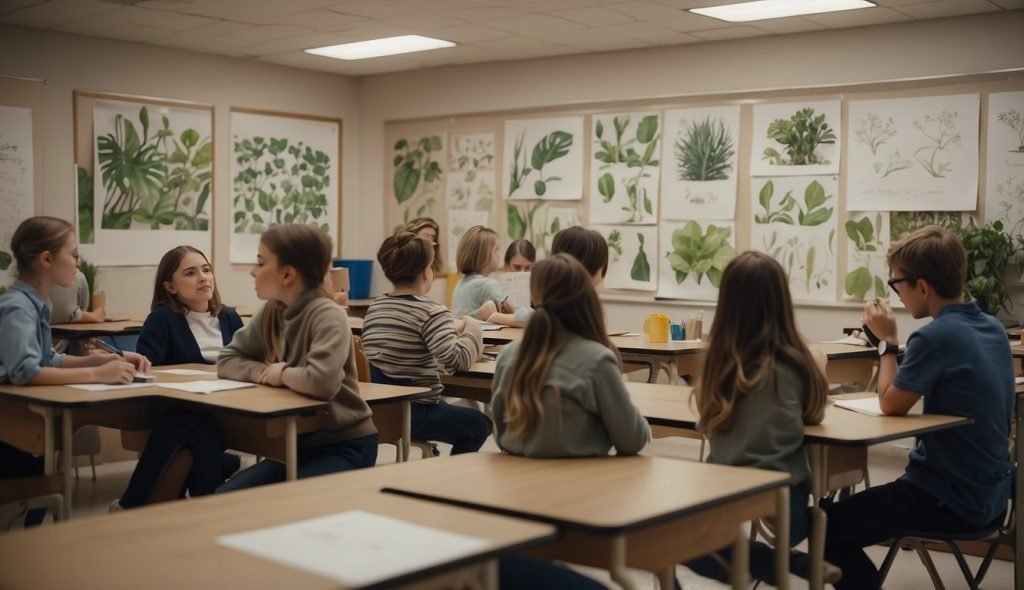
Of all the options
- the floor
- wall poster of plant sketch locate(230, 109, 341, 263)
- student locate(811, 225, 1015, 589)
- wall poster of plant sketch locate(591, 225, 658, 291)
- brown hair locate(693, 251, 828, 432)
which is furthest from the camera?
wall poster of plant sketch locate(230, 109, 341, 263)

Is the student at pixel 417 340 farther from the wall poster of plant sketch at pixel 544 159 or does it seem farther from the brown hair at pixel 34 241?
the wall poster of plant sketch at pixel 544 159

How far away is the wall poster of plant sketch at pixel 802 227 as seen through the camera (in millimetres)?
7484

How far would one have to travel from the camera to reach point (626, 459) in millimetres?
2664

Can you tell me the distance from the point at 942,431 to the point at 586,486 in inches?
56.5

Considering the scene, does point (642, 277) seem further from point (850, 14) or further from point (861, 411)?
point (861, 411)

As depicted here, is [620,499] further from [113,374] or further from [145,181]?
[145,181]

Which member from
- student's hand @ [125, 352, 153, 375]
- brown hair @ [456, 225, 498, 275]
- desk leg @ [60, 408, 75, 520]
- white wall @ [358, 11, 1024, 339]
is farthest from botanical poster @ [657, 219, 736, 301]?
desk leg @ [60, 408, 75, 520]

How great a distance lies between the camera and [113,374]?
3.77 metres

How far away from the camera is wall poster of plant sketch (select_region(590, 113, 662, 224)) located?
831cm

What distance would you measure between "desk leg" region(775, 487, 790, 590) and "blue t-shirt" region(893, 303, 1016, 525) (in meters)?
0.81

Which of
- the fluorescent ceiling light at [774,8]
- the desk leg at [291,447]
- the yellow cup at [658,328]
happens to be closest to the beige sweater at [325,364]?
the desk leg at [291,447]

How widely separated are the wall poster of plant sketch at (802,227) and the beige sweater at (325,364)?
4579 mm

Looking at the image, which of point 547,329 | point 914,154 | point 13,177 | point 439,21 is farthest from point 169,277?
point 914,154

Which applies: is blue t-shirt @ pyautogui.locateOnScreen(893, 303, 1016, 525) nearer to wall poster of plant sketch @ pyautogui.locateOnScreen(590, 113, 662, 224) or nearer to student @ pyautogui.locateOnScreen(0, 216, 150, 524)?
student @ pyautogui.locateOnScreen(0, 216, 150, 524)
